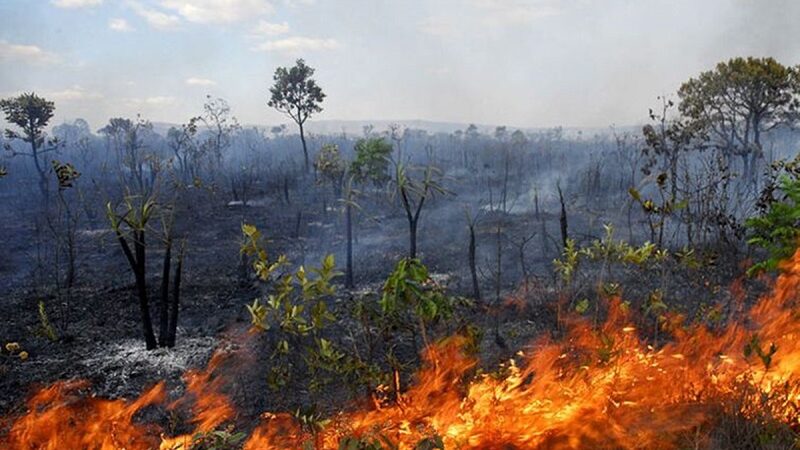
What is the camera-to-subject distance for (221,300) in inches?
445

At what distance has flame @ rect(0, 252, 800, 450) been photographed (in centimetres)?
446

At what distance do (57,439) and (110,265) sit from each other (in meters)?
10.4

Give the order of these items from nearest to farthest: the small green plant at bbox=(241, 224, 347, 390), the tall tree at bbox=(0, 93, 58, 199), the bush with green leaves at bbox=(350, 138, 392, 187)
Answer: the small green plant at bbox=(241, 224, 347, 390) → the bush with green leaves at bbox=(350, 138, 392, 187) → the tall tree at bbox=(0, 93, 58, 199)

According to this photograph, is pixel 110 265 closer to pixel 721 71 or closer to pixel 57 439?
pixel 57 439

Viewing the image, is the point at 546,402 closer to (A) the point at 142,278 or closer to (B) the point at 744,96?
(A) the point at 142,278

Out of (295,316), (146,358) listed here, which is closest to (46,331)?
(146,358)

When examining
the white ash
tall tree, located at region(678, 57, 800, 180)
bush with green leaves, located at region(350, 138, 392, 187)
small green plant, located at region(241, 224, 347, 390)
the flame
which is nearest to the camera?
the flame

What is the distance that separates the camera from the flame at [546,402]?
446cm

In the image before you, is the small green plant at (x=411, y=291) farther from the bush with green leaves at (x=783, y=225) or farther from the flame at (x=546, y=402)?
the bush with green leaves at (x=783, y=225)

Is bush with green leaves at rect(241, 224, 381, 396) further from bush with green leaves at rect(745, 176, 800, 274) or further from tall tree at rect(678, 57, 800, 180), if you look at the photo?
tall tree at rect(678, 57, 800, 180)

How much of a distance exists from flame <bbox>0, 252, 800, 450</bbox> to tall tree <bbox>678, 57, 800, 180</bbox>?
1413cm

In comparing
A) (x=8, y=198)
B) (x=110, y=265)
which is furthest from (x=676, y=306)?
(x=8, y=198)

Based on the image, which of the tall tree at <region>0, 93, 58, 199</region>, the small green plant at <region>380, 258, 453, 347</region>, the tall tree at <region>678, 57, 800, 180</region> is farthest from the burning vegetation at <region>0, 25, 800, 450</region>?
the tall tree at <region>0, 93, 58, 199</region>

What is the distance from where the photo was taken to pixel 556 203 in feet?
74.4
